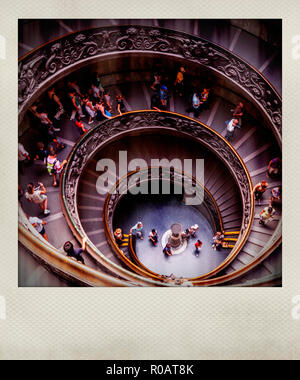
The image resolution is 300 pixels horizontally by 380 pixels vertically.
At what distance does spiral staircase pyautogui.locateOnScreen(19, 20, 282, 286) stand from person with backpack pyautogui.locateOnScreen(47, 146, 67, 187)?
14 cm

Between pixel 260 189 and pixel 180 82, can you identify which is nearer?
pixel 260 189

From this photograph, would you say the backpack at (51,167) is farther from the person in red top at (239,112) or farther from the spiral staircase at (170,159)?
the person in red top at (239,112)

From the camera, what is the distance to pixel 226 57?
5.11 metres

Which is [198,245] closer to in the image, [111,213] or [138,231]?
[138,231]

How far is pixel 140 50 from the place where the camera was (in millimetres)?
5312

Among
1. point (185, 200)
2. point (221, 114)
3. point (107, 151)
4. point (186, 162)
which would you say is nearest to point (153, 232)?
point (185, 200)

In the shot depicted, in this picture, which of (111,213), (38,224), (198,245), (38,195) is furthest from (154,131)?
(198,245)

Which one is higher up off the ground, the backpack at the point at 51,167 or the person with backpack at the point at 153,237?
the backpack at the point at 51,167

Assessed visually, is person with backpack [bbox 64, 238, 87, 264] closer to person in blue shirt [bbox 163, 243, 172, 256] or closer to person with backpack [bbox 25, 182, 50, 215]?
person with backpack [bbox 25, 182, 50, 215]

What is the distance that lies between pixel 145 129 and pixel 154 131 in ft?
0.82

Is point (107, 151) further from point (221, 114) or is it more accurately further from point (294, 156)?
point (294, 156)

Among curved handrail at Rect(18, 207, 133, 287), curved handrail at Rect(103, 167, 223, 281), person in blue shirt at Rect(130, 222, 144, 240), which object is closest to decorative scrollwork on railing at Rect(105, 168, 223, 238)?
curved handrail at Rect(103, 167, 223, 281)

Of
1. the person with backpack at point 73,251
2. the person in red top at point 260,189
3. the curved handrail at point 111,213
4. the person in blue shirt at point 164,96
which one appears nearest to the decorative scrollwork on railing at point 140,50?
the person in blue shirt at point 164,96

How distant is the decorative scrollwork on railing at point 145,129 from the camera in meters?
6.07
